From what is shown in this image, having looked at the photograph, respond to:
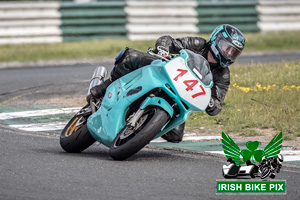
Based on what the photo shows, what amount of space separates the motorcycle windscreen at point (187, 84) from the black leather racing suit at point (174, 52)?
513 mm

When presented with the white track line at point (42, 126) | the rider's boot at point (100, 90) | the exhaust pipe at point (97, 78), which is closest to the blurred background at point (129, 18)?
the white track line at point (42, 126)

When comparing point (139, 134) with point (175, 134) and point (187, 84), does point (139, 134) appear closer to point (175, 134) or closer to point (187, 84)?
point (187, 84)

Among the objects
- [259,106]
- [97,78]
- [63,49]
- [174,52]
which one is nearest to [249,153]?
[174,52]

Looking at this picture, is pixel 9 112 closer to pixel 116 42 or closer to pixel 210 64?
pixel 210 64

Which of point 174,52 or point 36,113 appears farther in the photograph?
point 36,113

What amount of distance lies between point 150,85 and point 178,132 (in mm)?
907

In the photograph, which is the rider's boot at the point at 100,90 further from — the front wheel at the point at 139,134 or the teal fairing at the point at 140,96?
the front wheel at the point at 139,134

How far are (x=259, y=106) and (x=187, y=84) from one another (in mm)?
3764

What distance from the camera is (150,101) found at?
270 inches

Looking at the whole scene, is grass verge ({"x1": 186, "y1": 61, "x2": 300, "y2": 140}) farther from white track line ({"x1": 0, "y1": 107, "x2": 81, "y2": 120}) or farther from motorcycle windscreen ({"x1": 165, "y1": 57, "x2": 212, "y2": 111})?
motorcycle windscreen ({"x1": 165, "y1": 57, "x2": 212, "y2": 111})

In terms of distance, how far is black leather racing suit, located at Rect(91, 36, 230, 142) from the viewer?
7484 millimetres

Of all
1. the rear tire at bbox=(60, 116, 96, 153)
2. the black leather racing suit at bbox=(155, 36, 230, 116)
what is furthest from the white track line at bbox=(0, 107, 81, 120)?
the black leather racing suit at bbox=(155, 36, 230, 116)

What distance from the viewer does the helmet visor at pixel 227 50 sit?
7.60m

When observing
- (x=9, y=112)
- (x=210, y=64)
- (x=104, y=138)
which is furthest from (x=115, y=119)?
(x=9, y=112)
